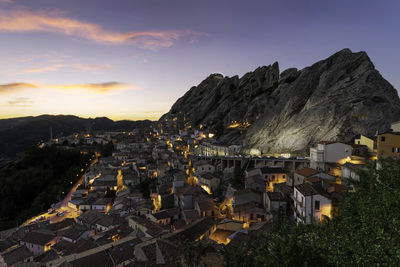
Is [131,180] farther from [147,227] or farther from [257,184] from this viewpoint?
[257,184]

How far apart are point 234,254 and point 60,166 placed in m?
90.5

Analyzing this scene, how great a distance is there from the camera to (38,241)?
3519 cm

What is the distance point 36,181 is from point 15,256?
49866 mm

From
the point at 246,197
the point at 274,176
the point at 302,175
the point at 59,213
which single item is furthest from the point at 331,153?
the point at 59,213

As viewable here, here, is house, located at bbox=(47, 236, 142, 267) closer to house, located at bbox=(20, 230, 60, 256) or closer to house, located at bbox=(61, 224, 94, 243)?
house, located at bbox=(61, 224, 94, 243)

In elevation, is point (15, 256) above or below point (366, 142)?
below

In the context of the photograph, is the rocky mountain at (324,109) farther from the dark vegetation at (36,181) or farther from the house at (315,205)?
the dark vegetation at (36,181)

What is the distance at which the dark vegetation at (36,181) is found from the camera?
190 ft

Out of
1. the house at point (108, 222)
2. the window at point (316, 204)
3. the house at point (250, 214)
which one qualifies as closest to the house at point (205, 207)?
the house at point (250, 214)

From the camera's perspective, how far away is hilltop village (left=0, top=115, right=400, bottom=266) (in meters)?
24.9

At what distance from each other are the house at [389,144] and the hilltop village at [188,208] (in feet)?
0.36

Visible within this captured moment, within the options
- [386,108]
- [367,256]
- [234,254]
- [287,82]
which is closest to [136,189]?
[234,254]

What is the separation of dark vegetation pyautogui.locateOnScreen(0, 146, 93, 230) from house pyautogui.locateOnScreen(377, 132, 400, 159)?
68.7m

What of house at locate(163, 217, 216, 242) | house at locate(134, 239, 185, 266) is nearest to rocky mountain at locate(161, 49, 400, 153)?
house at locate(163, 217, 216, 242)
